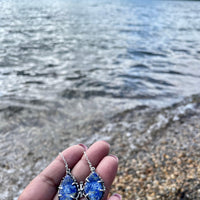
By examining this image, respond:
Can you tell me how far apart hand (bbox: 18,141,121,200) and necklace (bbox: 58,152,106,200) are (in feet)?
0.28

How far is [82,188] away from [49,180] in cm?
44

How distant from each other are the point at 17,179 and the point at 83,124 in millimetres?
2379

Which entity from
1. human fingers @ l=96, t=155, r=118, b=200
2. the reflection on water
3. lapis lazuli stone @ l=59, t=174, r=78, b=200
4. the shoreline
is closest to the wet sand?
the shoreline

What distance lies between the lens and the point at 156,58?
483 inches

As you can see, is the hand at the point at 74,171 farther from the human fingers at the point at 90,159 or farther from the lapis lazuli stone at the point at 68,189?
the lapis lazuli stone at the point at 68,189

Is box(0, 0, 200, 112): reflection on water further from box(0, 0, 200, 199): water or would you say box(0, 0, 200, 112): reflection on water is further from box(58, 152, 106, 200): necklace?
box(58, 152, 106, 200): necklace

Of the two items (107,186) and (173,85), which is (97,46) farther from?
(107,186)

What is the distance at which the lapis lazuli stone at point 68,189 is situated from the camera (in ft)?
8.53

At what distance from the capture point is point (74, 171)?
2.89 meters

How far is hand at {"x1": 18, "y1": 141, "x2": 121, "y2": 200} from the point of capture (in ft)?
8.14

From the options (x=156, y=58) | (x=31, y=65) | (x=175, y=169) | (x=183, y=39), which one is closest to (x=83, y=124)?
(x=175, y=169)

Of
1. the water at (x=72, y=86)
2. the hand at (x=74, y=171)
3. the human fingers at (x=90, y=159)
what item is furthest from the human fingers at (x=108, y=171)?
the water at (x=72, y=86)

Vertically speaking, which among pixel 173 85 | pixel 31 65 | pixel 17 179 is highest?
pixel 31 65

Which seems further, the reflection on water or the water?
the reflection on water
